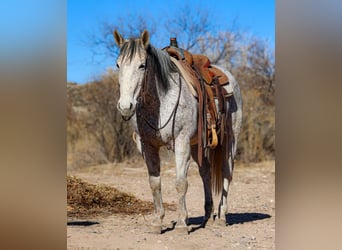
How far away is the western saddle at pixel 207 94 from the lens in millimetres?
2729

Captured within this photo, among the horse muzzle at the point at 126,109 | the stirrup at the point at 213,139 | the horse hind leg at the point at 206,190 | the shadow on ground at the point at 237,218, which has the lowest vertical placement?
the shadow on ground at the point at 237,218

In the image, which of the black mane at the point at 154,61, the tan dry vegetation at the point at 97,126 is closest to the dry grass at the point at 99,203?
the black mane at the point at 154,61

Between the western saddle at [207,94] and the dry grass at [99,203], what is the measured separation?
95 cm

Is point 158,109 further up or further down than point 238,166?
further up

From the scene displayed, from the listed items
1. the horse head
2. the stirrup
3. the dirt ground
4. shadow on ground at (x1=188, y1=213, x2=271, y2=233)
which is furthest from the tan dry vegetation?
the horse head

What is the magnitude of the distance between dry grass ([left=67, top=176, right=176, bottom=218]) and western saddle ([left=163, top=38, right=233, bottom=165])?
948 mm

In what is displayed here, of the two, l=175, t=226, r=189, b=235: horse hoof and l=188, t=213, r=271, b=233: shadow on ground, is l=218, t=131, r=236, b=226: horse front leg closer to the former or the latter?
l=188, t=213, r=271, b=233: shadow on ground

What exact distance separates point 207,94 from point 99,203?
1453mm

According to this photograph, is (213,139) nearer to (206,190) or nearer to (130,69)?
(206,190)

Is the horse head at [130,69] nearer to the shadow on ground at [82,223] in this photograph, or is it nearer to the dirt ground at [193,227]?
the dirt ground at [193,227]
